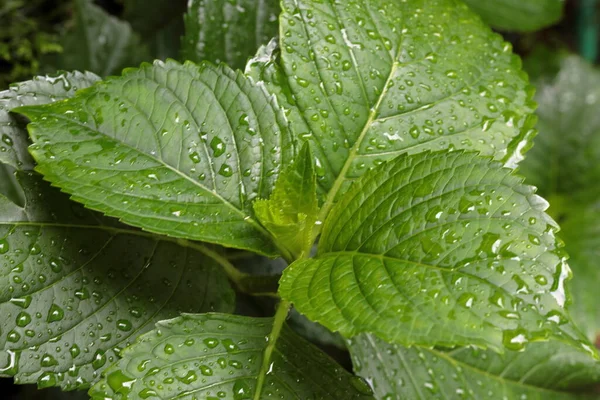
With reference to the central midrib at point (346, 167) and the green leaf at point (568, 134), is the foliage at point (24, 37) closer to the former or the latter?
the central midrib at point (346, 167)

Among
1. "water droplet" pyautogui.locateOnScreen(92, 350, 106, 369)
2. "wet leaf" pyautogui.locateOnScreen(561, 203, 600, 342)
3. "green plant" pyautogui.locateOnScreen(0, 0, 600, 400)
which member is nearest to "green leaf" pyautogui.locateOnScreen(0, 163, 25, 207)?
"green plant" pyautogui.locateOnScreen(0, 0, 600, 400)

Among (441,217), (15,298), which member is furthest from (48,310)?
(441,217)

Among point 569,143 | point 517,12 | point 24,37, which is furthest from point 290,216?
point 569,143

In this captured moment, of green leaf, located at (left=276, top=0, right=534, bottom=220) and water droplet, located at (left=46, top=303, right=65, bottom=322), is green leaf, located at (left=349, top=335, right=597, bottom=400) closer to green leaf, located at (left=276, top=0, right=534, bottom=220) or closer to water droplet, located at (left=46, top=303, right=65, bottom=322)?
green leaf, located at (left=276, top=0, right=534, bottom=220)

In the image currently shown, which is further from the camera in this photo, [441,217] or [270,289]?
[270,289]

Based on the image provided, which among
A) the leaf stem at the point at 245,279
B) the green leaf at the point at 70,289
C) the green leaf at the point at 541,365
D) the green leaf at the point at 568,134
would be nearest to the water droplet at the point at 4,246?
the green leaf at the point at 70,289

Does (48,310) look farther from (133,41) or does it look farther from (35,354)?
(133,41)
